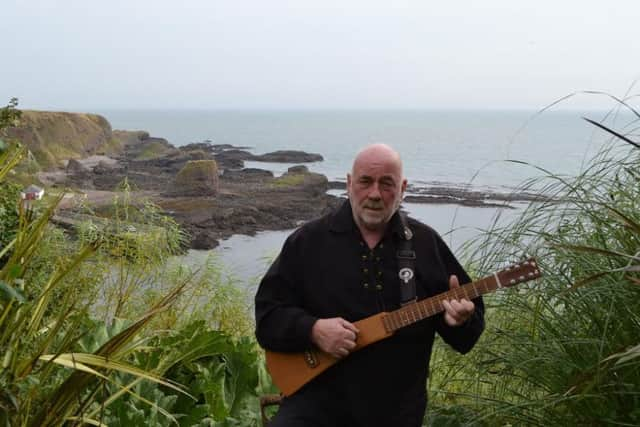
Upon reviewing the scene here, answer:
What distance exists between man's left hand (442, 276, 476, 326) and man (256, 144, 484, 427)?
35mm

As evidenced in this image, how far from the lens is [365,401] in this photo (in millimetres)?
2541

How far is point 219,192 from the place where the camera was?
36250 mm

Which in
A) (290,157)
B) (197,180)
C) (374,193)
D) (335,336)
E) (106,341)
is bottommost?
(290,157)

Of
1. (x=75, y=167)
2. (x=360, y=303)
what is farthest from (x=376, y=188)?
(x=75, y=167)

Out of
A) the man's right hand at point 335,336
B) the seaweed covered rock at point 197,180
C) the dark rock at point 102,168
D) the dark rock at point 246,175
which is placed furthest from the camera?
the dark rock at point 102,168

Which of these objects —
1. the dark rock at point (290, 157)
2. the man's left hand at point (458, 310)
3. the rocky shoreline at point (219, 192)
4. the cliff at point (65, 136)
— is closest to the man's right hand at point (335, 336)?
the man's left hand at point (458, 310)

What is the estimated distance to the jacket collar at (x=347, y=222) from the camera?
2.71 m

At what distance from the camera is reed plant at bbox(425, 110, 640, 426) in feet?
7.48

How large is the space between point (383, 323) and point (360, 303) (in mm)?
148

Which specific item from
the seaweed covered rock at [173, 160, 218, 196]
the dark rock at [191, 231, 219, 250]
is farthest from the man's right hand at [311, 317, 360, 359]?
the seaweed covered rock at [173, 160, 218, 196]

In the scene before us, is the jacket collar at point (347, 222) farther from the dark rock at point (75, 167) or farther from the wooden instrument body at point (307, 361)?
the dark rock at point (75, 167)

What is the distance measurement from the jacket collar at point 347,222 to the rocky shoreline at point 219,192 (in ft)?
54.1

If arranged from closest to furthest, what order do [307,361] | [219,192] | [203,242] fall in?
[307,361], [203,242], [219,192]

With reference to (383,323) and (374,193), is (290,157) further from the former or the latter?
(383,323)
